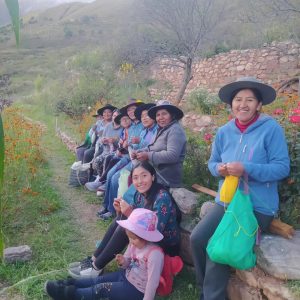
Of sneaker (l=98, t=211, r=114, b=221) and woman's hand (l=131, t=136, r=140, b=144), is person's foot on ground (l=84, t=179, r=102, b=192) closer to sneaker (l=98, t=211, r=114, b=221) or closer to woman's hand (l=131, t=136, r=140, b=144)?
sneaker (l=98, t=211, r=114, b=221)

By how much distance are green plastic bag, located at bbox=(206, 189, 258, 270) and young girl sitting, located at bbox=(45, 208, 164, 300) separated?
0.51 metres

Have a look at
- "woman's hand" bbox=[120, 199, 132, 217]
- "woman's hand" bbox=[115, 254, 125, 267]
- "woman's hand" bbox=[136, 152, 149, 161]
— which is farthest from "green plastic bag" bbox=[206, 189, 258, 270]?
"woman's hand" bbox=[136, 152, 149, 161]

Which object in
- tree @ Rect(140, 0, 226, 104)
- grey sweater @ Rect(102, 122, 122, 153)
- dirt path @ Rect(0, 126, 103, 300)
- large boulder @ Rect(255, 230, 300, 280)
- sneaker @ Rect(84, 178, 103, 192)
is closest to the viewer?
large boulder @ Rect(255, 230, 300, 280)

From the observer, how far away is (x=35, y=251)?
12.5ft

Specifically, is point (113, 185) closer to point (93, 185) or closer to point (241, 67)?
point (93, 185)

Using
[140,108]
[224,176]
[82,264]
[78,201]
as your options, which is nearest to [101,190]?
[78,201]

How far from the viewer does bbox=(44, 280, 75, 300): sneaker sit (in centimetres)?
285

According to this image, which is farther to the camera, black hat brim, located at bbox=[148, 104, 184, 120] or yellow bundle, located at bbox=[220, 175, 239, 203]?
black hat brim, located at bbox=[148, 104, 184, 120]

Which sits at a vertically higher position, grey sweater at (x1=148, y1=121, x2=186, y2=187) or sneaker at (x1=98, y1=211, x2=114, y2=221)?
grey sweater at (x1=148, y1=121, x2=186, y2=187)

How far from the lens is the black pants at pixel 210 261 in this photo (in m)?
2.56

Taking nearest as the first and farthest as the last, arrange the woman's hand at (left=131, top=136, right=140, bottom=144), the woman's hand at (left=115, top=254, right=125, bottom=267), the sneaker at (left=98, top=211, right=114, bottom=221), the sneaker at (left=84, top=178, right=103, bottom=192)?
the woman's hand at (left=115, top=254, right=125, bottom=267)
the sneaker at (left=98, top=211, right=114, bottom=221)
the woman's hand at (left=131, top=136, right=140, bottom=144)
the sneaker at (left=84, top=178, right=103, bottom=192)

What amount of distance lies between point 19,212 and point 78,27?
4419 cm

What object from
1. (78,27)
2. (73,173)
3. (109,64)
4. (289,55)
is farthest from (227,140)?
(78,27)

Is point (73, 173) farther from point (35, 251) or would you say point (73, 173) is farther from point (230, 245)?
point (230, 245)
